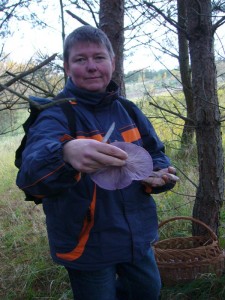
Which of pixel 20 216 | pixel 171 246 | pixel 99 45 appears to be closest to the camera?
pixel 99 45

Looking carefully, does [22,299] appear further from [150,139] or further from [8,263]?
[150,139]

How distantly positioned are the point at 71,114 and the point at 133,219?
1.69ft

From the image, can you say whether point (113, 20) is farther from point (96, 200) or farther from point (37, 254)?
point (37, 254)

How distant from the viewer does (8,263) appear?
286 centimetres

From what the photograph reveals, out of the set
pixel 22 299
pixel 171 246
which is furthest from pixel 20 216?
pixel 171 246

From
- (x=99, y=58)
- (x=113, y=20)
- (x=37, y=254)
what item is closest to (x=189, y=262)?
(x=37, y=254)

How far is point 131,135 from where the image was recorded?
5.09 feet

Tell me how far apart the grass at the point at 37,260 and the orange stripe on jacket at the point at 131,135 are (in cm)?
105

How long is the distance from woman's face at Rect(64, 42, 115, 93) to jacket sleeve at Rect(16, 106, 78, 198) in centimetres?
33

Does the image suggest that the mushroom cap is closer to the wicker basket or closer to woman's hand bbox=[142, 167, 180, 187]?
woman's hand bbox=[142, 167, 180, 187]

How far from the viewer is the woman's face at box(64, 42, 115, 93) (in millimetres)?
1464

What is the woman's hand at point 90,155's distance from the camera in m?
0.99

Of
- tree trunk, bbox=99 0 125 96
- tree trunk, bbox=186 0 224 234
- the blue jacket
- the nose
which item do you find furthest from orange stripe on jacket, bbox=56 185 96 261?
tree trunk, bbox=99 0 125 96

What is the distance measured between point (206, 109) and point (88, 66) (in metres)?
1.15
